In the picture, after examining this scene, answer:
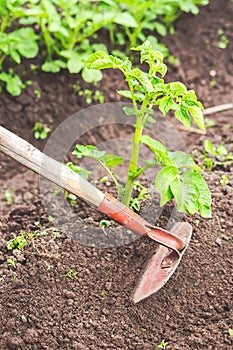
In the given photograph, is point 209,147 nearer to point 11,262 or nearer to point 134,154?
point 134,154

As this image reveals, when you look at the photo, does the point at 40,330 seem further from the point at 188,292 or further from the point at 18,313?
the point at 188,292

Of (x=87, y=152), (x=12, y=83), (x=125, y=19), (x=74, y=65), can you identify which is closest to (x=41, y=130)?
(x=12, y=83)

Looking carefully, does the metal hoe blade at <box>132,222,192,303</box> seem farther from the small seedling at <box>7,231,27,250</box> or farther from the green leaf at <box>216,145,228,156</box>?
the green leaf at <box>216,145,228,156</box>

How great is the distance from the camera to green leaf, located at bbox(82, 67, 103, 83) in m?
3.52

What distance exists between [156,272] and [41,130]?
4.47 ft

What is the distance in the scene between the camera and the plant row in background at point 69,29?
3520mm

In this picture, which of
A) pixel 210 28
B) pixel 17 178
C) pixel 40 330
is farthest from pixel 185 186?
pixel 210 28

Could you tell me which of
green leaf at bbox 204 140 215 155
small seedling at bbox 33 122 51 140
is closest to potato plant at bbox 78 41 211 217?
green leaf at bbox 204 140 215 155

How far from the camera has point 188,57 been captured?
4215mm

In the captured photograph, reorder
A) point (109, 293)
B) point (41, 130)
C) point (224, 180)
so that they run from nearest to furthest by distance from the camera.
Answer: point (109, 293) → point (224, 180) → point (41, 130)

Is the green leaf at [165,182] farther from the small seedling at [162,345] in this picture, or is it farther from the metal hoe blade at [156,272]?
the small seedling at [162,345]

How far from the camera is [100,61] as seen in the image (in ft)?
7.77

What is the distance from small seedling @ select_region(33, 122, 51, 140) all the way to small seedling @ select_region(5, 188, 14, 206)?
0.35 meters

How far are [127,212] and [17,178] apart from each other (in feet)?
3.88
